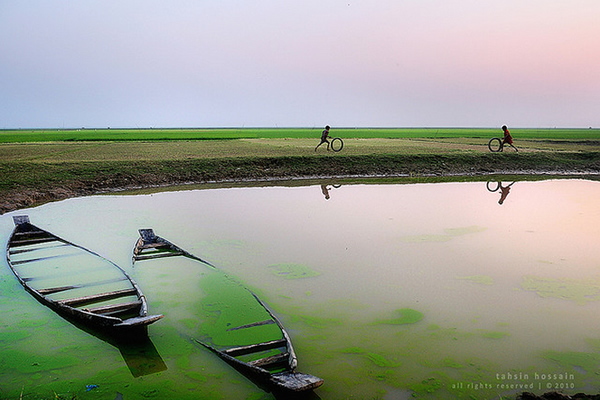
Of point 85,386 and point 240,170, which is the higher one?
point 240,170

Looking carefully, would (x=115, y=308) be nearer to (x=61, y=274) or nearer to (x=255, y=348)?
(x=255, y=348)

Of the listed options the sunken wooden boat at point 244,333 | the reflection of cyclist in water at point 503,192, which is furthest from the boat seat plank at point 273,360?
the reflection of cyclist in water at point 503,192

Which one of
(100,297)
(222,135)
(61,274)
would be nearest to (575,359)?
(100,297)

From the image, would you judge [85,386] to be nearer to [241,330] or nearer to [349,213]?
[241,330]

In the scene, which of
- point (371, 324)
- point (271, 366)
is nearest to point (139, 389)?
point (271, 366)

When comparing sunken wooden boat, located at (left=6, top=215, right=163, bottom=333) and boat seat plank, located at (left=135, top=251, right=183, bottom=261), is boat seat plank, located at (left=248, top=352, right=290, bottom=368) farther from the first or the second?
boat seat plank, located at (left=135, top=251, right=183, bottom=261)

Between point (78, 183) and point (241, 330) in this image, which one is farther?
point (78, 183)

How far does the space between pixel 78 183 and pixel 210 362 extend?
43.1 feet

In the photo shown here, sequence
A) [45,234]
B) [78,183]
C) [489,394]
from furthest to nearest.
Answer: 1. [78,183]
2. [45,234]
3. [489,394]

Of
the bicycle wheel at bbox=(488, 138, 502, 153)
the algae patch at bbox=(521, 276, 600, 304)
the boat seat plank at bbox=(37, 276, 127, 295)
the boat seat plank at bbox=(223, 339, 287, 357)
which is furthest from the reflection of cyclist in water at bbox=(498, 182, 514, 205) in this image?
the boat seat plank at bbox=(37, 276, 127, 295)

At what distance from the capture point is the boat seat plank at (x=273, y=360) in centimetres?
390

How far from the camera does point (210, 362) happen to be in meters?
4.36

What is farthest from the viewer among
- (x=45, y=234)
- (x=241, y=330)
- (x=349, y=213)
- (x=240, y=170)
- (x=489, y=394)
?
(x=240, y=170)

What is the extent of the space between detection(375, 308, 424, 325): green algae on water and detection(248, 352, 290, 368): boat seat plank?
62.8 inches
